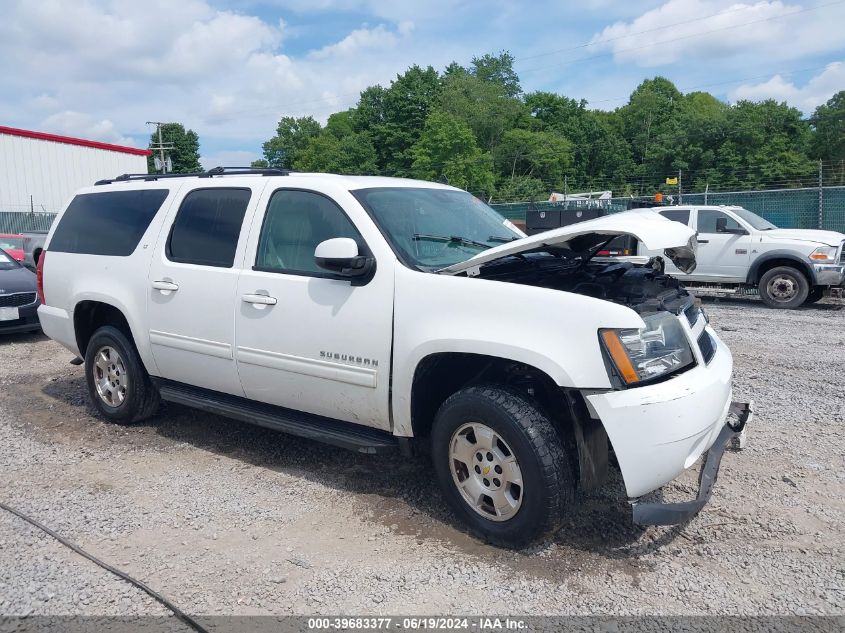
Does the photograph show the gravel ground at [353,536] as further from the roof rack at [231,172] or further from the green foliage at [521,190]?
the green foliage at [521,190]

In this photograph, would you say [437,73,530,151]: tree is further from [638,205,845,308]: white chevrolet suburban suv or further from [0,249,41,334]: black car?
[0,249,41,334]: black car

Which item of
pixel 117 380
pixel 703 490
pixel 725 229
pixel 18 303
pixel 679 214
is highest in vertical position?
pixel 679 214

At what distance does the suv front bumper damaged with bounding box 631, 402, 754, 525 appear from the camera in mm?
3182

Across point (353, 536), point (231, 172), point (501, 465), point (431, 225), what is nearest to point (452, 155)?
point (231, 172)

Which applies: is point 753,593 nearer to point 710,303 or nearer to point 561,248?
point 561,248

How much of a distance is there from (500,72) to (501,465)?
91.7 metres

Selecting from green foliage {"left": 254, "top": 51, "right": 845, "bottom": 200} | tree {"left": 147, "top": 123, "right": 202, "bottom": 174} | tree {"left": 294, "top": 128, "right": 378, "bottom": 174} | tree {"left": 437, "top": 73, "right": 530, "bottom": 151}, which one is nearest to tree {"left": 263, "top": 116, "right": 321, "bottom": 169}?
green foliage {"left": 254, "top": 51, "right": 845, "bottom": 200}

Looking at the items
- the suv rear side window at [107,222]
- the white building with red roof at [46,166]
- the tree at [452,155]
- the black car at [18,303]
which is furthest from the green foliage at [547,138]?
the suv rear side window at [107,222]

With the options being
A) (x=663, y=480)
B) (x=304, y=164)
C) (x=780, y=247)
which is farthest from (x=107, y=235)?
(x=304, y=164)

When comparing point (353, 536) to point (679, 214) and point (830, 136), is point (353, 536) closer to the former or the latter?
point (679, 214)

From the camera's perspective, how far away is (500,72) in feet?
291

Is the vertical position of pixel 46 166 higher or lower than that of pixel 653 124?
lower

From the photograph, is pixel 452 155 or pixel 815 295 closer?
pixel 815 295

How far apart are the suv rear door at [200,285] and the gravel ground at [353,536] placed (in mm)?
713
